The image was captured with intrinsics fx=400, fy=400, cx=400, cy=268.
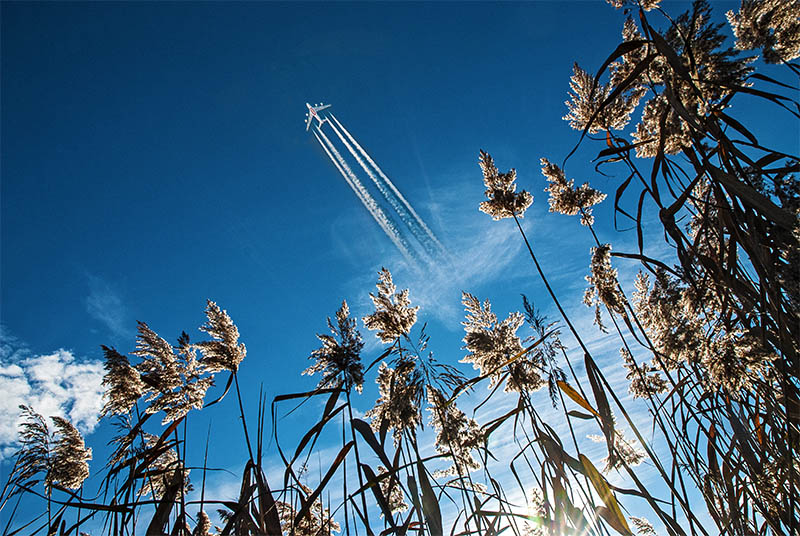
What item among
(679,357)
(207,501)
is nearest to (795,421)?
(679,357)

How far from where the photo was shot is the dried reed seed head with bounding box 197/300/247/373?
3182mm

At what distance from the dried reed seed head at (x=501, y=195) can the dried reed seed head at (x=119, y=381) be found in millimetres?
3783

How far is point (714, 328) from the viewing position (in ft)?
5.17

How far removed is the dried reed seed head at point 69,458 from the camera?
3002mm

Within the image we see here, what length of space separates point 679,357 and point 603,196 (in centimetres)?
270

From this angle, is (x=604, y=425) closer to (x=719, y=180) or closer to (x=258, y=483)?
(x=719, y=180)

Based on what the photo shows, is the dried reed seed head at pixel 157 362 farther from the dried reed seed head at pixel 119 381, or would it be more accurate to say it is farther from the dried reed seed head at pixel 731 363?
the dried reed seed head at pixel 731 363

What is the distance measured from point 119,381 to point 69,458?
1075 mm

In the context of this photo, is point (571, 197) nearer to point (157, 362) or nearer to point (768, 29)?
point (768, 29)

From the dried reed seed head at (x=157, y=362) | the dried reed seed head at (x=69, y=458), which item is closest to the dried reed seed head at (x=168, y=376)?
the dried reed seed head at (x=157, y=362)

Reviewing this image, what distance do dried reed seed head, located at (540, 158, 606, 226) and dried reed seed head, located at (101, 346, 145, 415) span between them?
14.1 ft

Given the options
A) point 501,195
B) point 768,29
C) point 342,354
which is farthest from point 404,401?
point 501,195

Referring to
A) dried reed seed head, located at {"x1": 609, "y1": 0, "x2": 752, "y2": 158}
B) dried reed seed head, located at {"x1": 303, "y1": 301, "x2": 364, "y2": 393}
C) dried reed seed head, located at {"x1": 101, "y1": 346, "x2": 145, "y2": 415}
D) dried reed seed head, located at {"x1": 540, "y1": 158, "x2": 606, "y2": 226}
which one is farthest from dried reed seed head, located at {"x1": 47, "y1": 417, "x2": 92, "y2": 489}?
dried reed seed head, located at {"x1": 540, "y1": 158, "x2": 606, "y2": 226}

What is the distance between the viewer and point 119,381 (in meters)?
2.61
